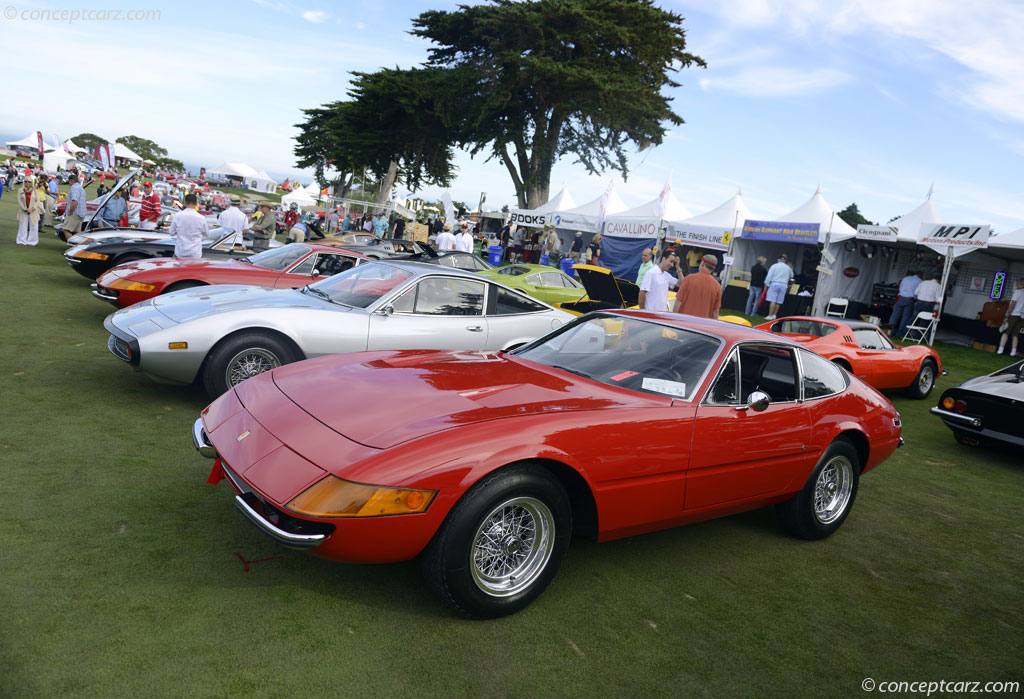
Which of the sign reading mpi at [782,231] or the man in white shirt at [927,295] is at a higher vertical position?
the sign reading mpi at [782,231]

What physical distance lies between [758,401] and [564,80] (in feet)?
90.9

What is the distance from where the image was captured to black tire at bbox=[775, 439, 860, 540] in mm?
4309

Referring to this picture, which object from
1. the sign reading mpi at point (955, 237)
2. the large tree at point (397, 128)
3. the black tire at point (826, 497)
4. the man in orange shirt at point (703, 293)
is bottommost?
the black tire at point (826, 497)

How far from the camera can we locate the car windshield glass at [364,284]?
239 inches

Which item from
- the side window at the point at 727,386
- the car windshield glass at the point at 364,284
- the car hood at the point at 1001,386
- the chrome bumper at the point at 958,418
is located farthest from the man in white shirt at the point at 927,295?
the side window at the point at 727,386

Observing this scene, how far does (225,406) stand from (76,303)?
740 centimetres

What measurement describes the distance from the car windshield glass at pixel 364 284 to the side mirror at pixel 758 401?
3427mm

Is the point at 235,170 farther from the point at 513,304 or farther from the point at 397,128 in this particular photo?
the point at 513,304

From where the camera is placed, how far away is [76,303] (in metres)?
A: 9.33

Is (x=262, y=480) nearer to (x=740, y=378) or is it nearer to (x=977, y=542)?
(x=740, y=378)

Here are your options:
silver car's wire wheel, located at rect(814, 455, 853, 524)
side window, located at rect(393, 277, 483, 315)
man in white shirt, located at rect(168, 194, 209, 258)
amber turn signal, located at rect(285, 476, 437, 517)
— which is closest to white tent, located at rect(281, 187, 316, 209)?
man in white shirt, located at rect(168, 194, 209, 258)

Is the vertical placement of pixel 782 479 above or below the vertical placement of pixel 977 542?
above

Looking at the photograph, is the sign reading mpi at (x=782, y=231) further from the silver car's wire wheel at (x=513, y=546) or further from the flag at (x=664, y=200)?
the silver car's wire wheel at (x=513, y=546)

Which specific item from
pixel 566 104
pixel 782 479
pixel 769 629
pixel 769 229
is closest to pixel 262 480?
pixel 769 629
